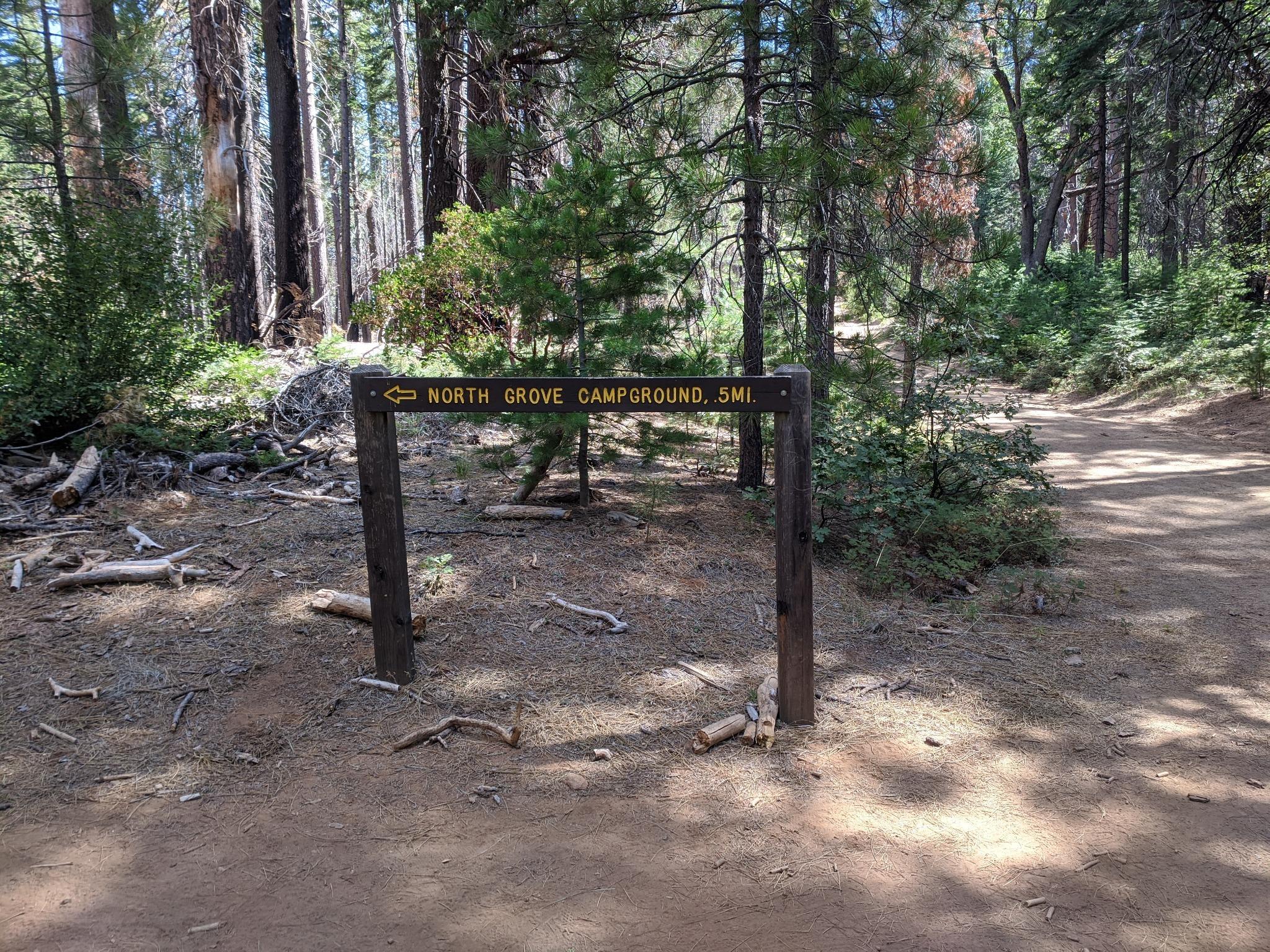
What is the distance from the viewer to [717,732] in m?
4.13

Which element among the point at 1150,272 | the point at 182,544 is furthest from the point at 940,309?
the point at 1150,272

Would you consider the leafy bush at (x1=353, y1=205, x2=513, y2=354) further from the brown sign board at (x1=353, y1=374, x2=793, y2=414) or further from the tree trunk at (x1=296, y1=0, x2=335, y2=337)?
the tree trunk at (x1=296, y1=0, x2=335, y2=337)

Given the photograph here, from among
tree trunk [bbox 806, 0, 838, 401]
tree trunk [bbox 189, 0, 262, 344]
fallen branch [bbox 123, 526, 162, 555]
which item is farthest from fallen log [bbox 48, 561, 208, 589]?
tree trunk [bbox 189, 0, 262, 344]

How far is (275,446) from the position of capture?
8.46 m

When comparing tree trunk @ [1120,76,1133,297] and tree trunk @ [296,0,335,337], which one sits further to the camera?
tree trunk @ [296,0,335,337]

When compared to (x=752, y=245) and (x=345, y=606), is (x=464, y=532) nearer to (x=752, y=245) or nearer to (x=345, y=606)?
(x=345, y=606)

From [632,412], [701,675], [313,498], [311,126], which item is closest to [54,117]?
[313,498]

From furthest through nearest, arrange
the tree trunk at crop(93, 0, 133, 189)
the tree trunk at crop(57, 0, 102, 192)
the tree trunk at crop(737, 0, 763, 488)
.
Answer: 1. the tree trunk at crop(57, 0, 102, 192)
2. the tree trunk at crop(93, 0, 133, 189)
3. the tree trunk at crop(737, 0, 763, 488)

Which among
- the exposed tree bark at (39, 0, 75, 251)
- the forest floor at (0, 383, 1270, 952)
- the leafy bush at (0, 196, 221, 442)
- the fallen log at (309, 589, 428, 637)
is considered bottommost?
the forest floor at (0, 383, 1270, 952)

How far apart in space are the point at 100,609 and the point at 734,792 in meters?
3.97

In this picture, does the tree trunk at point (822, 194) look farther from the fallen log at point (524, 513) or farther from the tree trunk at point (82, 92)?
the tree trunk at point (82, 92)

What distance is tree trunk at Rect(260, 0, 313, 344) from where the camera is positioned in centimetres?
1332

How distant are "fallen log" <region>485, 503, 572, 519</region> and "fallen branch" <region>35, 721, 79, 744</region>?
3637 mm

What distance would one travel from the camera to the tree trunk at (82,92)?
10.2 metres
